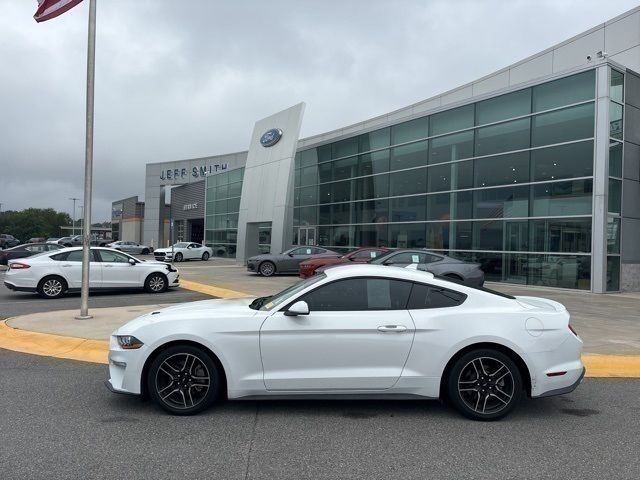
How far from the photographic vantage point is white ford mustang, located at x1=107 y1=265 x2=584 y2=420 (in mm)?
4516

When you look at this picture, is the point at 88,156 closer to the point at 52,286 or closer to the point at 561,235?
the point at 52,286

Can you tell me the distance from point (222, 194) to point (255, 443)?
37982 mm

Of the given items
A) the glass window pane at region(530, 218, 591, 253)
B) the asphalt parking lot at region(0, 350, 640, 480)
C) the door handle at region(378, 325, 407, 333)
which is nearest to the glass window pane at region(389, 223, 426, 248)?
the glass window pane at region(530, 218, 591, 253)

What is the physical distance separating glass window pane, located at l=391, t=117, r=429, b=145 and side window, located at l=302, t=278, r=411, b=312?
18970 millimetres

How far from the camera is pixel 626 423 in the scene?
15.1 ft

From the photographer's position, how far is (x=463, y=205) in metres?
20.5

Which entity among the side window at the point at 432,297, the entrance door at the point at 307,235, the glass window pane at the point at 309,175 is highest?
the glass window pane at the point at 309,175

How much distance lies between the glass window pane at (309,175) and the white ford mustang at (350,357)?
26195 mm

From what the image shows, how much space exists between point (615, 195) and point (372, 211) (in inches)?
443

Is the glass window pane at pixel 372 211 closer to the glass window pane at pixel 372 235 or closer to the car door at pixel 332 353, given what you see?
the glass window pane at pixel 372 235

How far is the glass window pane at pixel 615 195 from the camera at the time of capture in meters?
16.3

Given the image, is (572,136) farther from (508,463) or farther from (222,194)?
(222,194)

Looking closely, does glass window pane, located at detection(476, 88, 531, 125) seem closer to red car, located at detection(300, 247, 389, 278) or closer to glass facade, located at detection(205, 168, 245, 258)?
red car, located at detection(300, 247, 389, 278)

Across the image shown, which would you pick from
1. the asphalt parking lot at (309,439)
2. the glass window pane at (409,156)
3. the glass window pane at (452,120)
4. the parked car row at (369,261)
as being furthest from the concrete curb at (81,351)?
the glass window pane at (409,156)
